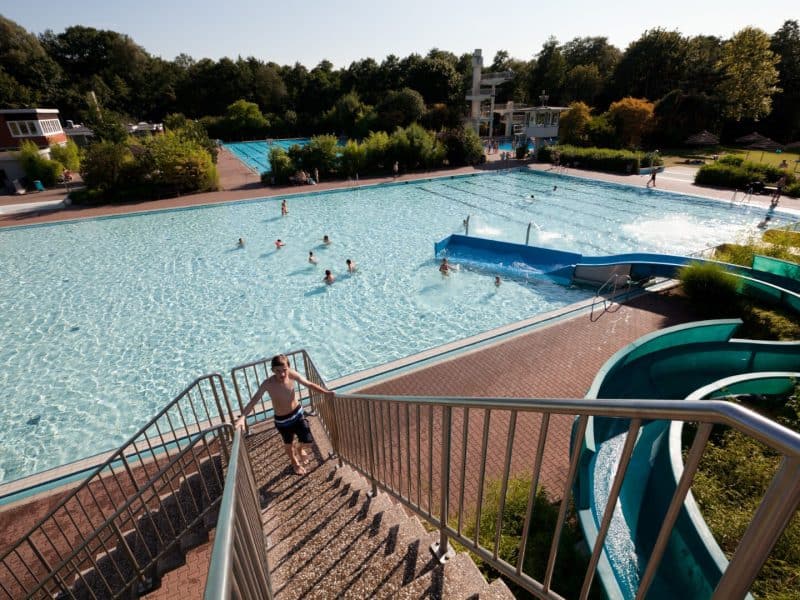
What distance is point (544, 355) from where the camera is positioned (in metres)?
9.25

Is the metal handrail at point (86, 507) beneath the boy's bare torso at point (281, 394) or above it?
beneath

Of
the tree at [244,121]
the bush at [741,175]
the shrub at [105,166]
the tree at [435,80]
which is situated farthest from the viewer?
the tree at [435,80]

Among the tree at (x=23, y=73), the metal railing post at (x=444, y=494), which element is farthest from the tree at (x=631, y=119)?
the tree at (x=23, y=73)

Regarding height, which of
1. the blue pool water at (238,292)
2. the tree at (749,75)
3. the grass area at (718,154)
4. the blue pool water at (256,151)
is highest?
the tree at (749,75)

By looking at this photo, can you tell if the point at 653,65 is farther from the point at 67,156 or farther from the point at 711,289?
the point at 67,156

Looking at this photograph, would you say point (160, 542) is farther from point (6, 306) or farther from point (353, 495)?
point (6, 306)

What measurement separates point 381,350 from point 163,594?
23.7 feet

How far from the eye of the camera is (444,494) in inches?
119

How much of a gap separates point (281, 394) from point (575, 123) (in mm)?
38757

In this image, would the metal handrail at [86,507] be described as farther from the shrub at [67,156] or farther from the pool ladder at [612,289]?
the shrub at [67,156]

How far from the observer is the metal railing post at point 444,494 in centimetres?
275

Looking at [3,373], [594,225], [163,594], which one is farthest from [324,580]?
[594,225]

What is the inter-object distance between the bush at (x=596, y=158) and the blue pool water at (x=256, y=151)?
65.0 feet

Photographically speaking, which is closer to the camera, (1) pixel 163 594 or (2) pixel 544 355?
(1) pixel 163 594
